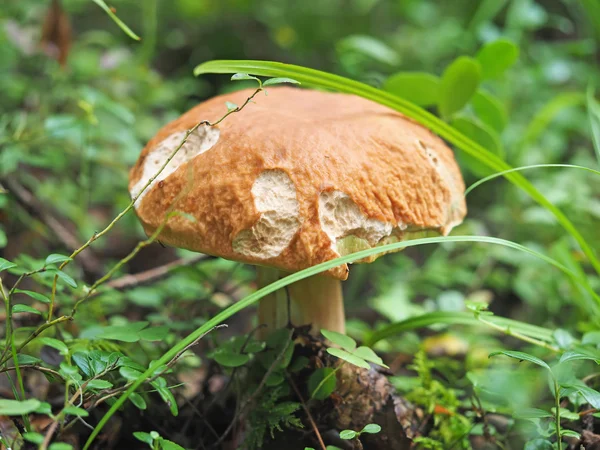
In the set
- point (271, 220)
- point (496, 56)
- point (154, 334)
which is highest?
point (496, 56)

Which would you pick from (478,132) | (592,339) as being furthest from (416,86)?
(592,339)

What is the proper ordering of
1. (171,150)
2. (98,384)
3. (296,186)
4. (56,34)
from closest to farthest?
(98,384) < (296,186) < (171,150) < (56,34)

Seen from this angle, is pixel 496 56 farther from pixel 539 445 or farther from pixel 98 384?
pixel 98 384

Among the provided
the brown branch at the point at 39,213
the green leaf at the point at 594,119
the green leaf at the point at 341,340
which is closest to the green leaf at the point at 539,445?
the green leaf at the point at 341,340

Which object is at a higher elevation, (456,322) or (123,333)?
(123,333)

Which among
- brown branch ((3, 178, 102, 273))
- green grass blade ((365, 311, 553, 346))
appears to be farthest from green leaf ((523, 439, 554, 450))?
brown branch ((3, 178, 102, 273))

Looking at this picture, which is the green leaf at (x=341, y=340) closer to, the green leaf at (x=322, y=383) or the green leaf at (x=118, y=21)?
the green leaf at (x=322, y=383)
